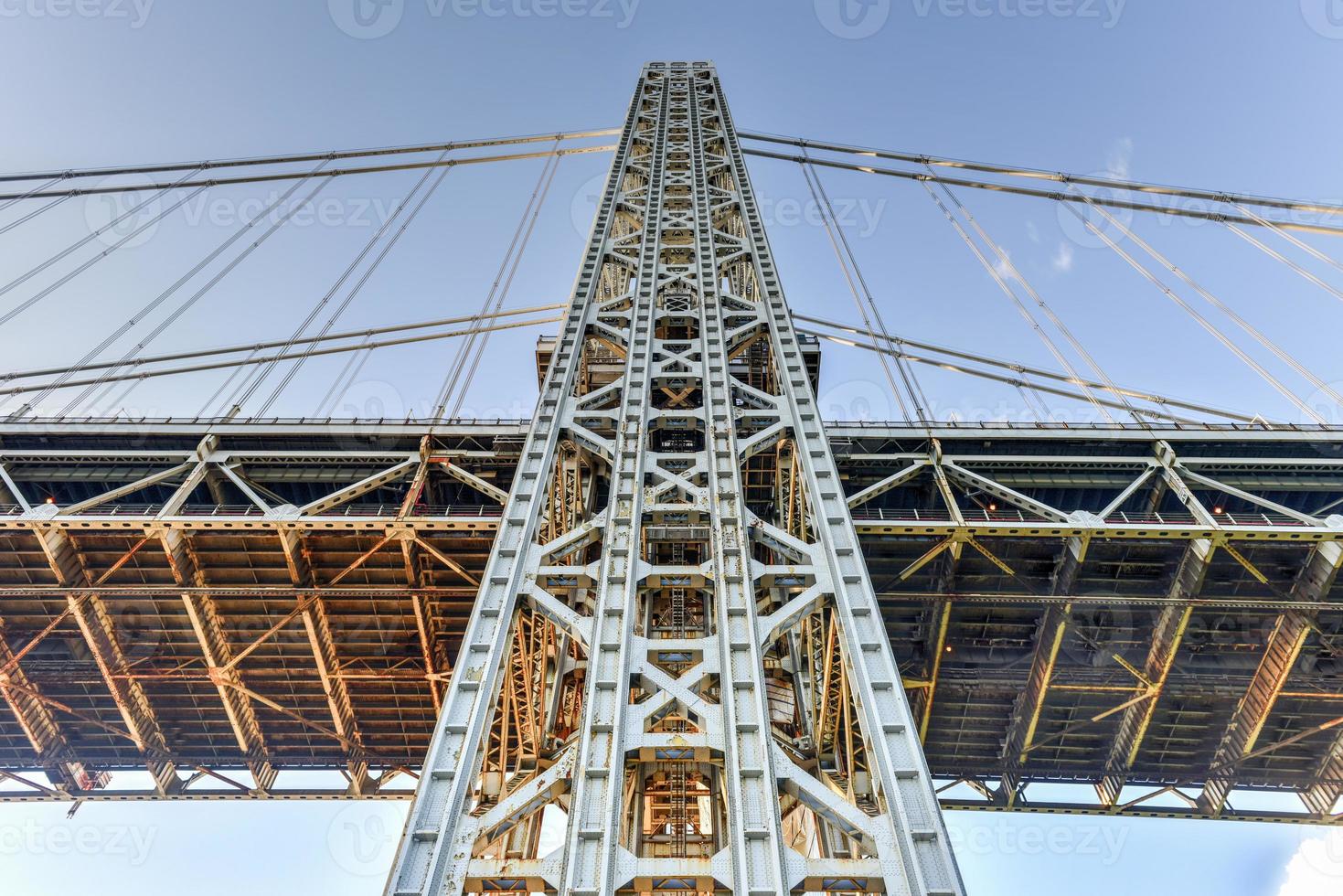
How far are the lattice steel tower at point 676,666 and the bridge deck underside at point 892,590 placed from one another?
537cm

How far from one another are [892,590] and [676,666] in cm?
1001

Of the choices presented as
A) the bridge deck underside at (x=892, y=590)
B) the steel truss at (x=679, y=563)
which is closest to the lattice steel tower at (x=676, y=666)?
the steel truss at (x=679, y=563)

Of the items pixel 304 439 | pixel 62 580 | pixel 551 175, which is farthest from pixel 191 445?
pixel 551 175

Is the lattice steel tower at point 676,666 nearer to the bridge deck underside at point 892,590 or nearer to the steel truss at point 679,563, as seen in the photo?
the steel truss at point 679,563

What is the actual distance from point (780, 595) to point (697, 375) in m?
3.83

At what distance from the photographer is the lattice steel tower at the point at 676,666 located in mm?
5691

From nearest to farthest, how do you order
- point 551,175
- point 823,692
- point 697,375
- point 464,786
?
point 464,786 < point 823,692 < point 697,375 < point 551,175

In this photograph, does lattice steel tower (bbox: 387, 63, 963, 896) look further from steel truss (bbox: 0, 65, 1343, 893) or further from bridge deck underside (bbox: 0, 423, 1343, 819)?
bridge deck underside (bbox: 0, 423, 1343, 819)

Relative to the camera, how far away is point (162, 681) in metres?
19.4

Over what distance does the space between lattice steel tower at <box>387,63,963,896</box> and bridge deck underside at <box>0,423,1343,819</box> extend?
5.37 m

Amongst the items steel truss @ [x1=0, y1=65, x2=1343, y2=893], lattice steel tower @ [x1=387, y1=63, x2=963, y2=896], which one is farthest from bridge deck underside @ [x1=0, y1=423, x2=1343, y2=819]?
lattice steel tower @ [x1=387, y1=63, x2=963, y2=896]

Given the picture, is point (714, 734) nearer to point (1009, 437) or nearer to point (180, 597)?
point (1009, 437)

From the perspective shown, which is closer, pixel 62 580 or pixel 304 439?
pixel 62 580

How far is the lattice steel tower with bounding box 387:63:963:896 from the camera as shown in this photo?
569cm
